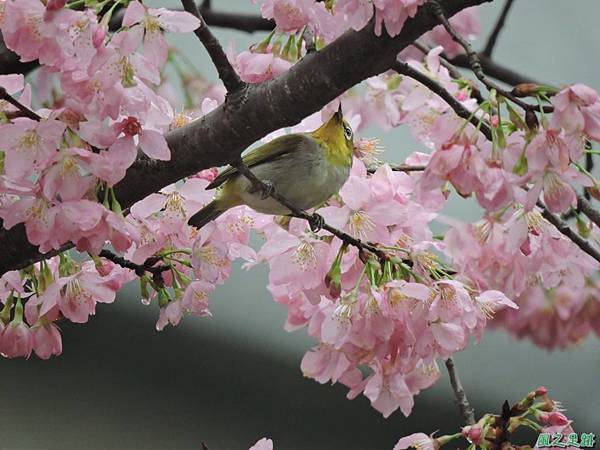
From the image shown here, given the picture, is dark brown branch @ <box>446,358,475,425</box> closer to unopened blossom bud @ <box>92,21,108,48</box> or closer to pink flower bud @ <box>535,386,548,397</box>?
pink flower bud @ <box>535,386,548,397</box>

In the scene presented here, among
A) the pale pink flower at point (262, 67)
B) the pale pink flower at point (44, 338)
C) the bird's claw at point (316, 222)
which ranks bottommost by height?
the pale pink flower at point (44, 338)

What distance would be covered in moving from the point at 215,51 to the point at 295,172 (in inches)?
10.6

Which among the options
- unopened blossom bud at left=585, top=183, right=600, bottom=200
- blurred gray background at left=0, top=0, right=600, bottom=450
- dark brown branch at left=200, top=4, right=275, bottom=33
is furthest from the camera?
blurred gray background at left=0, top=0, right=600, bottom=450

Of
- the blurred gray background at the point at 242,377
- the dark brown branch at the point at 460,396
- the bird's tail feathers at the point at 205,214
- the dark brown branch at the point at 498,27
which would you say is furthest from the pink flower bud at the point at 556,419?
the blurred gray background at the point at 242,377

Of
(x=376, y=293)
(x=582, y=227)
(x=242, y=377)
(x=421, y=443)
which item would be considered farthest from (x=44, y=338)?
(x=242, y=377)

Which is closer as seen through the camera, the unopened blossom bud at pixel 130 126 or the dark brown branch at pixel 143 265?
the unopened blossom bud at pixel 130 126

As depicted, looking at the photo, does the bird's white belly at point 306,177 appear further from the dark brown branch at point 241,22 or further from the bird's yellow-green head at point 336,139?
the dark brown branch at point 241,22

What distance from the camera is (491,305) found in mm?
848

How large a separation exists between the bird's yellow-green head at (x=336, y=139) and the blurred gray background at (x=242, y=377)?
96 cm

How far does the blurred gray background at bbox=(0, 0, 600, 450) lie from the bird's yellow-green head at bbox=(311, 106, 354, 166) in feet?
3.16

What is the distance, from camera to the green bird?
81 centimetres

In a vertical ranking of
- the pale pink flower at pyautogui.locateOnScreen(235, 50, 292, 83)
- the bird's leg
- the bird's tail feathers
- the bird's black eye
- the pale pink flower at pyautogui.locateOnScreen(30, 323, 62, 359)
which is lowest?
the pale pink flower at pyautogui.locateOnScreen(30, 323, 62, 359)

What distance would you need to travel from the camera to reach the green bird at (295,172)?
0.81m

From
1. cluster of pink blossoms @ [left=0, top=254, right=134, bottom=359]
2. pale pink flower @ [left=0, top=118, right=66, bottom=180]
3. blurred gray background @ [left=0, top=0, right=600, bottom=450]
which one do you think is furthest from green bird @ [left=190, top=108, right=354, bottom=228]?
blurred gray background @ [left=0, top=0, right=600, bottom=450]
